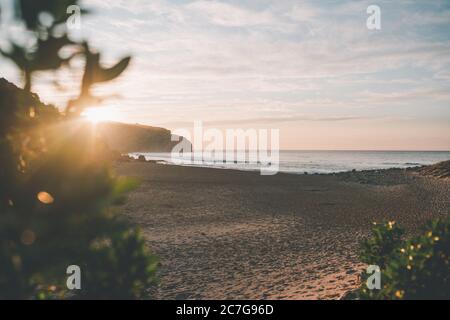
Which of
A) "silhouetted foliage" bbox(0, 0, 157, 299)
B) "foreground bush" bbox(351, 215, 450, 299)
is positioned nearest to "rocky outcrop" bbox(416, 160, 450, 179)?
"foreground bush" bbox(351, 215, 450, 299)

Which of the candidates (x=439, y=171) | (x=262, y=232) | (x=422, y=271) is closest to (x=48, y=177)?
(x=422, y=271)

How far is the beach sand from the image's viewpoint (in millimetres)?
10117

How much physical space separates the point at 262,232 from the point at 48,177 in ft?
46.3

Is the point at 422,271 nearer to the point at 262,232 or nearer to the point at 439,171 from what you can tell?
the point at 262,232

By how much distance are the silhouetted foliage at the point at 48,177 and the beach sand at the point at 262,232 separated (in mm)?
6479

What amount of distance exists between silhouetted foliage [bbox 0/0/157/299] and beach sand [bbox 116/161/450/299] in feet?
21.3

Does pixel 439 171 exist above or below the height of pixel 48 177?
below

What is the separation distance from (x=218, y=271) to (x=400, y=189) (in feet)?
94.1

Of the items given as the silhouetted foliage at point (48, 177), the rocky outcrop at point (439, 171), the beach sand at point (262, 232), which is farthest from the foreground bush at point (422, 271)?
the rocky outcrop at point (439, 171)

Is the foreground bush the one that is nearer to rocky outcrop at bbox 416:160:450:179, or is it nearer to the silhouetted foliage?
the silhouetted foliage

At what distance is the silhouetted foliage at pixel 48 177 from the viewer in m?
3.10

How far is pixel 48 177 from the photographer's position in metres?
3.22

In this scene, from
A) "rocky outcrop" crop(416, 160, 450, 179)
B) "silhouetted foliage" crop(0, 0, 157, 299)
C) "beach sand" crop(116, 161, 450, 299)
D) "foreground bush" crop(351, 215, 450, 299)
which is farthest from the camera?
"rocky outcrop" crop(416, 160, 450, 179)

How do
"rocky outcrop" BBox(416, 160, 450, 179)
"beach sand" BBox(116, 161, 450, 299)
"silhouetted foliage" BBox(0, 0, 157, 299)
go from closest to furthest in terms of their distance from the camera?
"silhouetted foliage" BBox(0, 0, 157, 299), "beach sand" BBox(116, 161, 450, 299), "rocky outcrop" BBox(416, 160, 450, 179)
